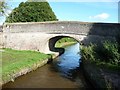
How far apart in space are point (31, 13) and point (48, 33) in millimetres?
12471

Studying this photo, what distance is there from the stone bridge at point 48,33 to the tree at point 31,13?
9151 mm

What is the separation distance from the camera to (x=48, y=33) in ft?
98.5

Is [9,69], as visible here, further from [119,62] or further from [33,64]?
[119,62]

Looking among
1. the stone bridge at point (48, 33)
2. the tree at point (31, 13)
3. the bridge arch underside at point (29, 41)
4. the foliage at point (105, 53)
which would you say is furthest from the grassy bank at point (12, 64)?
the tree at point (31, 13)

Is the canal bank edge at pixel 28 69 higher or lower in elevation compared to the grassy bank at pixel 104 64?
lower

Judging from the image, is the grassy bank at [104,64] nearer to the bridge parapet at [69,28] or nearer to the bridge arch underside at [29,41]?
the bridge parapet at [69,28]

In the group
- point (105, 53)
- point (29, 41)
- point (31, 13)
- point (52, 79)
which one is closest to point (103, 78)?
point (105, 53)

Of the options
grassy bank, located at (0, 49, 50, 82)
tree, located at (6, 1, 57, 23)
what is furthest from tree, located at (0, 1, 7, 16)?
tree, located at (6, 1, 57, 23)

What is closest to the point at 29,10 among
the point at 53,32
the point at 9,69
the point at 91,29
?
the point at 53,32

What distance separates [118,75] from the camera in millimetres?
15266

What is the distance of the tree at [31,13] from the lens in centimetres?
4106

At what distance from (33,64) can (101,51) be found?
6176 millimetres

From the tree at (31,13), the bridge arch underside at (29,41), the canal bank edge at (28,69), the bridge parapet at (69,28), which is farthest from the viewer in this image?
the tree at (31,13)

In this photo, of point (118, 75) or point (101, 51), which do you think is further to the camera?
point (101, 51)
